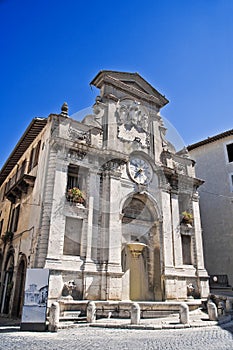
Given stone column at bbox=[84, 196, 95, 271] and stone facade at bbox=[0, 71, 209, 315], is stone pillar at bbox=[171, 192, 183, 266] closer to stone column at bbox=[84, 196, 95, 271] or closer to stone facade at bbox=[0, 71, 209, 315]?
stone facade at bbox=[0, 71, 209, 315]

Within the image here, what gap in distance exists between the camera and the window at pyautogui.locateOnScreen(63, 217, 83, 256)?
543 inches

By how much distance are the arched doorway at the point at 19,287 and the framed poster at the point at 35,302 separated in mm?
4662

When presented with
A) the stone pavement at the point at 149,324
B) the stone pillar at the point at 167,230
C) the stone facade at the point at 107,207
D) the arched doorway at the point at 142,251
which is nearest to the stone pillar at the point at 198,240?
the stone facade at the point at 107,207

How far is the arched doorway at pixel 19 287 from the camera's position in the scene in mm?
14156

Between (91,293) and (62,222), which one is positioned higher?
(62,222)

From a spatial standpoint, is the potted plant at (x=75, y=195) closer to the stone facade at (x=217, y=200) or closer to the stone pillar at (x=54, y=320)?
the stone pillar at (x=54, y=320)

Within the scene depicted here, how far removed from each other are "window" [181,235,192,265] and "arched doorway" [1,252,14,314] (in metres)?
10.2

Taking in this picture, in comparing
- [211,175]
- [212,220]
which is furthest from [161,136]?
[212,220]

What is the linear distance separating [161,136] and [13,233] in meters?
11.5

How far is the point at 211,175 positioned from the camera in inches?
944

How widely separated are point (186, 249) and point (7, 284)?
35.3 ft

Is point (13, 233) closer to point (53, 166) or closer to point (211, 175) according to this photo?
point (53, 166)

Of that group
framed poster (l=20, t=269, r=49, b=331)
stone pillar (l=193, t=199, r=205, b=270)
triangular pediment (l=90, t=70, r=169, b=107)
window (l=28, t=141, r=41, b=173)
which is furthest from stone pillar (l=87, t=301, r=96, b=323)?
triangular pediment (l=90, t=70, r=169, b=107)

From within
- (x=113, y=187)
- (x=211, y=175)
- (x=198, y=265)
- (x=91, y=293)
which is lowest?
(x=91, y=293)
